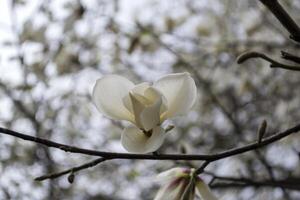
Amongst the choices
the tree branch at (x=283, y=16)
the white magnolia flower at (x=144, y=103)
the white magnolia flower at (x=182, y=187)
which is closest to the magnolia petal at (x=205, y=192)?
the white magnolia flower at (x=182, y=187)

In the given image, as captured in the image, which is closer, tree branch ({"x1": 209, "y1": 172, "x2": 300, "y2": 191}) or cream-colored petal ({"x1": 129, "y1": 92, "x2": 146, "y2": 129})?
cream-colored petal ({"x1": 129, "y1": 92, "x2": 146, "y2": 129})

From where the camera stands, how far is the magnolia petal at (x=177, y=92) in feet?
2.22

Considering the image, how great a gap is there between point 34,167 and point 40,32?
0.64m

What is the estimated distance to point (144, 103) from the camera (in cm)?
66

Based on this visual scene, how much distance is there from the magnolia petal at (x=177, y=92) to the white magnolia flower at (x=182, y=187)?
0.12 m

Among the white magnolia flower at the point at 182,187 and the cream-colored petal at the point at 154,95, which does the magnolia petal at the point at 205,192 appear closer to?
the white magnolia flower at the point at 182,187

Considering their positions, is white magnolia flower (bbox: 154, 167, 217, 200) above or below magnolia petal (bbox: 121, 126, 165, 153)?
below

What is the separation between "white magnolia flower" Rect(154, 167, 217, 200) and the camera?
0.74m

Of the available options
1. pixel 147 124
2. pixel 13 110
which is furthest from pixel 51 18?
pixel 147 124

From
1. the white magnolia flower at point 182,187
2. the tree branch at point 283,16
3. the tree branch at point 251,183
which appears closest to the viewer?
the tree branch at point 283,16

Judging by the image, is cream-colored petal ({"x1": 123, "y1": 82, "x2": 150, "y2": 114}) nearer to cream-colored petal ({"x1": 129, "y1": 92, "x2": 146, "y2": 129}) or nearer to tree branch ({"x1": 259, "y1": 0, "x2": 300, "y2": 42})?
cream-colored petal ({"x1": 129, "y1": 92, "x2": 146, "y2": 129})

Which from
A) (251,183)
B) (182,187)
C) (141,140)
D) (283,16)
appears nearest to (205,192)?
(182,187)

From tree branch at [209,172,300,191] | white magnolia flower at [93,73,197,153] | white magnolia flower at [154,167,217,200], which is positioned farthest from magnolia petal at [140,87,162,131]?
tree branch at [209,172,300,191]

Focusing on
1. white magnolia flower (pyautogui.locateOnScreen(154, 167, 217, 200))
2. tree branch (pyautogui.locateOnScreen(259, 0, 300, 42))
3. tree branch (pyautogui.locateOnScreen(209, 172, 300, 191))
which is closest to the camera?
tree branch (pyautogui.locateOnScreen(259, 0, 300, 42))
